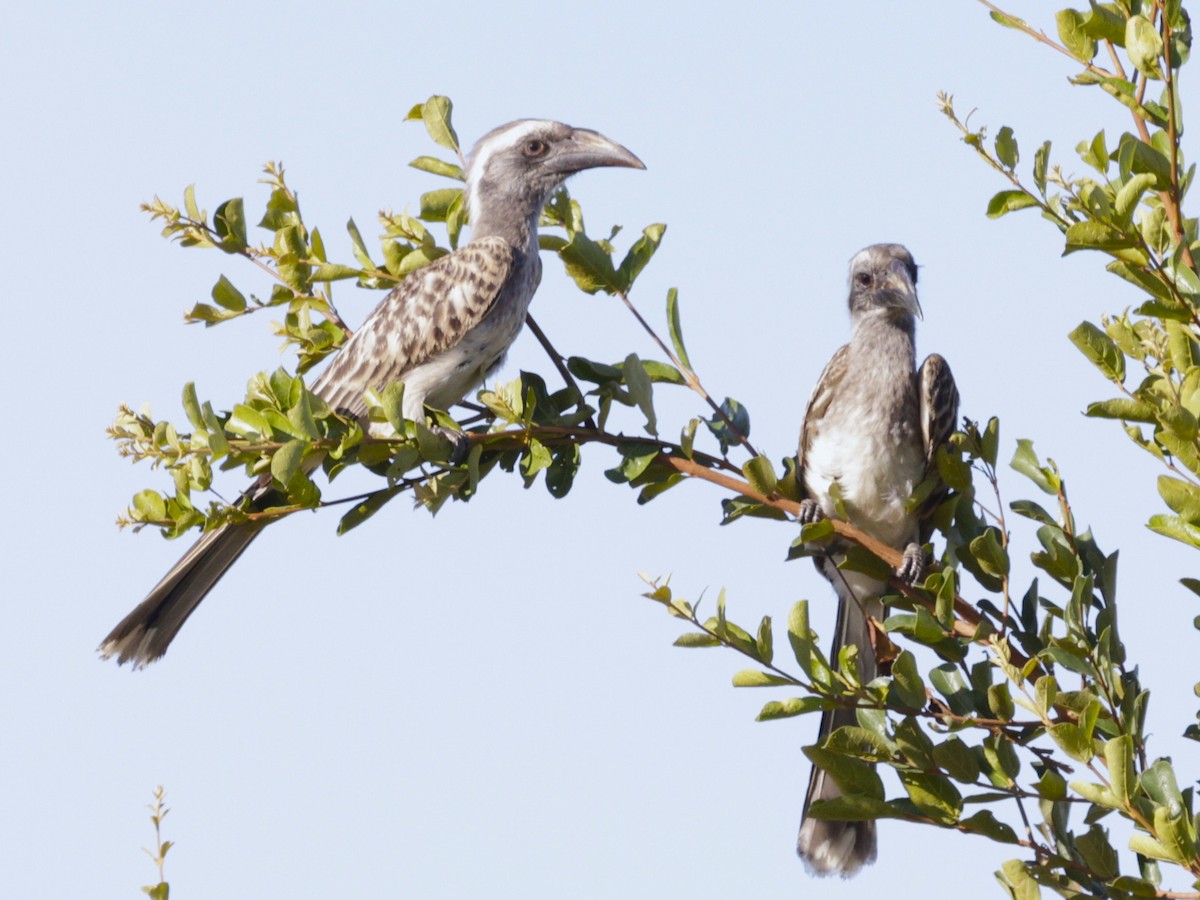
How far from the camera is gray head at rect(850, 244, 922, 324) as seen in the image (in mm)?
5641

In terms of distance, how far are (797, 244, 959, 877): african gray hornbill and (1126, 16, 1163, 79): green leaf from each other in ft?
6.10

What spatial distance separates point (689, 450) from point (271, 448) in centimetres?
109

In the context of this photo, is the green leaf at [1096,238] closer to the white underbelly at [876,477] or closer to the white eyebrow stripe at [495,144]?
the white underbelly at [876,477]

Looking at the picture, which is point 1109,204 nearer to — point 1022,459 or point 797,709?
point 1022,459

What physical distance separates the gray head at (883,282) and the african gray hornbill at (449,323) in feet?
3.39

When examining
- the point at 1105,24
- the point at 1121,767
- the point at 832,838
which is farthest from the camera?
the point at 832,838

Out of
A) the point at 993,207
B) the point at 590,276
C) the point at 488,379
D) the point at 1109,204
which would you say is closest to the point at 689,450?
the point at 590,276

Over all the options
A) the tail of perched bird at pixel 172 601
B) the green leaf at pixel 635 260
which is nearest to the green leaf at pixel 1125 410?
the green leaf at pixel 635 260

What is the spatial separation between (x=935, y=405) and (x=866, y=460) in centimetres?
32

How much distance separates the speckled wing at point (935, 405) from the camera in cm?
510

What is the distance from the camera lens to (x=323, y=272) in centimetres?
445

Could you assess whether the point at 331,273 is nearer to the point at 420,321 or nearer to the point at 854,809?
the point at 420,321

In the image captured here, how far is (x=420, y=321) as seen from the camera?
5516 millimetres

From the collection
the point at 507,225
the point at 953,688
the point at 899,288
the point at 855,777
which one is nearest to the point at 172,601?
the point at 507,225
